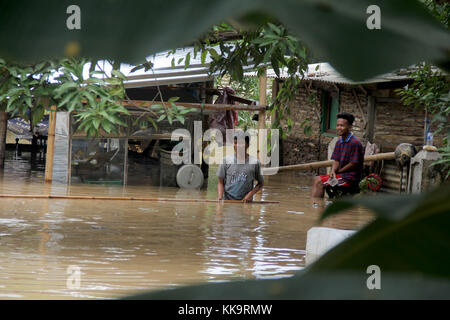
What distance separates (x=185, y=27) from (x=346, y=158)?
8.33 metres

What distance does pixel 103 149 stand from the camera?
13.7m

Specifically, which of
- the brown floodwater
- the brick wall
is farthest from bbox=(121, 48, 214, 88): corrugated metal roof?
the brick wall

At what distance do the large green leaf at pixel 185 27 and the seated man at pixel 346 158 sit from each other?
→ 8.14 meters

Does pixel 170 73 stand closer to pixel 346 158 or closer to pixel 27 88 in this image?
pixel 346 158

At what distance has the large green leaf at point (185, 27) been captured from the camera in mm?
234

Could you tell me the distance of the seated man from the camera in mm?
8281

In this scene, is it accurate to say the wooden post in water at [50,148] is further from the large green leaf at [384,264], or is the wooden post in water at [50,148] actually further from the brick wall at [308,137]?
the large green leaf at [384,264]

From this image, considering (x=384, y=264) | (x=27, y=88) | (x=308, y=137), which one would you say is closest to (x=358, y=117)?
(x=308, y=137)

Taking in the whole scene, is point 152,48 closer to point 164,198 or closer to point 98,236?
point 98,236

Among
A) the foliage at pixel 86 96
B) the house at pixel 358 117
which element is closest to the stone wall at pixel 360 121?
the house at pixel 358 117

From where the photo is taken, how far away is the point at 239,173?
10.0 metres

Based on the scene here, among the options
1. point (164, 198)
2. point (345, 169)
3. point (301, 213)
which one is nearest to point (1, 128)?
point (164, 198)

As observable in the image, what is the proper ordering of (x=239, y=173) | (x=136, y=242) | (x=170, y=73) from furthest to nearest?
1. (x=170, y=73)
2. (x=239, y=173)
3. (x=136, y=242)
